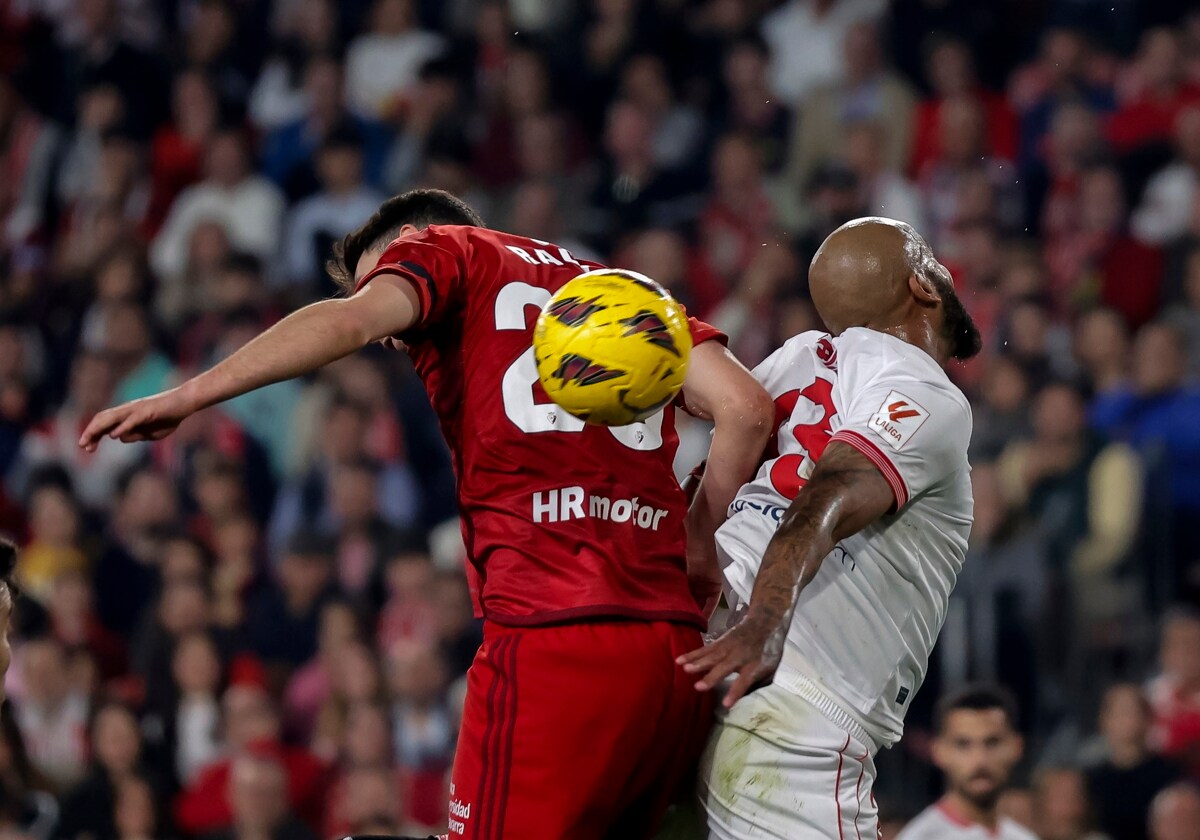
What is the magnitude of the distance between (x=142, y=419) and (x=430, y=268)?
732 millimetres

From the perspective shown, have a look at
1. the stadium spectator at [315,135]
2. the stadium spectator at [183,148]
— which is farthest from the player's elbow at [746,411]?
the stadium spectator at [183,148]

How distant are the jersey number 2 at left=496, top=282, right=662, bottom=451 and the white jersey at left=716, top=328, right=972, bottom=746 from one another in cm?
29

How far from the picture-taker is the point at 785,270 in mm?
8766

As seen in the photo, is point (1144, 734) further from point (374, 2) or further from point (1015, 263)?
point (374, 2)

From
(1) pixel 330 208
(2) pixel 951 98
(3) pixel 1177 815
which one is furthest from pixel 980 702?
(1) pixel 330 208

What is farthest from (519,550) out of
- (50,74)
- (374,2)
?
(50,74)

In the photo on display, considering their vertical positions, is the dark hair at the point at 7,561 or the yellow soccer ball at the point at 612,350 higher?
the yellow soccer ball at the point at 612,350

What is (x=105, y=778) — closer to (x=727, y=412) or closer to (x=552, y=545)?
(x=552, y=545)

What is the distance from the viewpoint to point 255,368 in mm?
3094

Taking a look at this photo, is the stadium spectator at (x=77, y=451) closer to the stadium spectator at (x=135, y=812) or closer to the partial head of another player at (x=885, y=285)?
the stadium spectator at (x=135, y=812)

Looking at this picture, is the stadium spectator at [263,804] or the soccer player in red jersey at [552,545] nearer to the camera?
the soccer player in red jersey at [552,545]

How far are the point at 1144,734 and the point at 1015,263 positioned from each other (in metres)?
2.62

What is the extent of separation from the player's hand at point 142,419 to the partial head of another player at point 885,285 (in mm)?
1469

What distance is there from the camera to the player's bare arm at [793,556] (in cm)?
316
